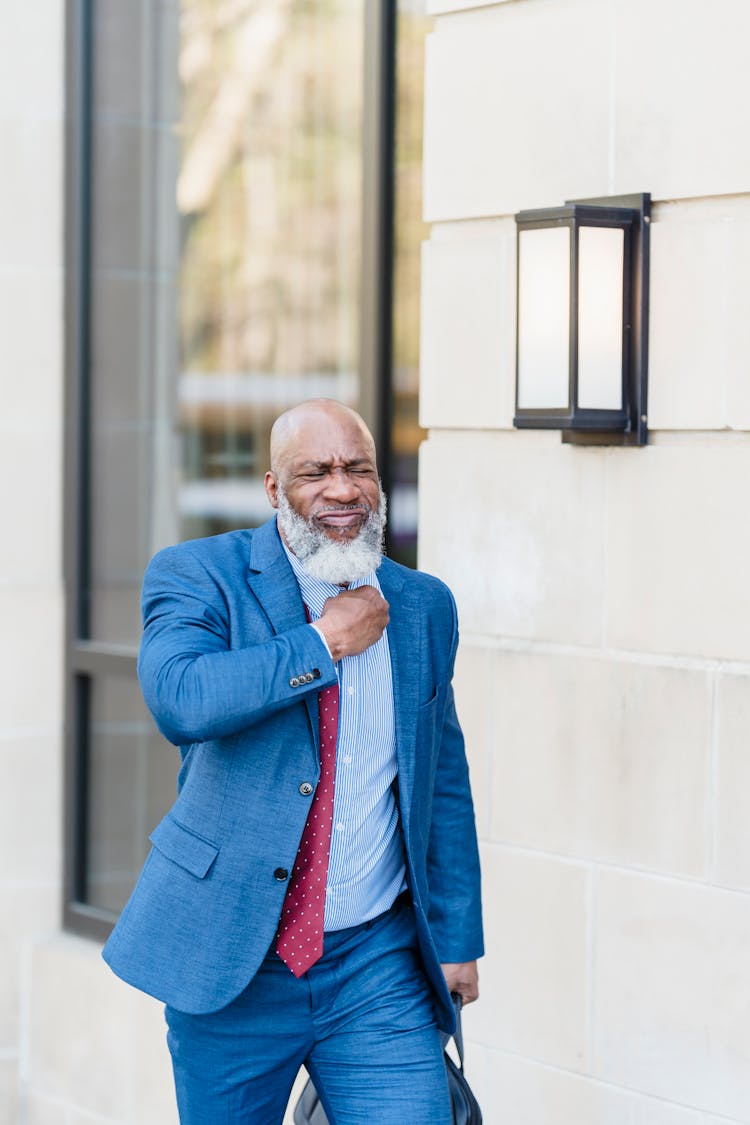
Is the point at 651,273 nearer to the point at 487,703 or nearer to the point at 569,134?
the point at 569,134

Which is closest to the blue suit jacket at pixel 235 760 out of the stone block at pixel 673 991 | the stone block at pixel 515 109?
the stone block at pixel 673 991

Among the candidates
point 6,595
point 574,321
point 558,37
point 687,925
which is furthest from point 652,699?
point 6,595

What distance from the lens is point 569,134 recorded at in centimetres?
400

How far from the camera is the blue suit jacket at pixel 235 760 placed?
2.90 meters

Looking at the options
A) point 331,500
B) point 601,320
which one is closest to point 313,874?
point 331,500

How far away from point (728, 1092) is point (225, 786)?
55.5 inches

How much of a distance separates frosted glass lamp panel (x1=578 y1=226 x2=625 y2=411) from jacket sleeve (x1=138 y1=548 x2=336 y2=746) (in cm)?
113

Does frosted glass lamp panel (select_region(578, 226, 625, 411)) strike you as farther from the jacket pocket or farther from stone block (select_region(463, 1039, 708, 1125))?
stone block (select_region(463, 1039, 708, 1125))

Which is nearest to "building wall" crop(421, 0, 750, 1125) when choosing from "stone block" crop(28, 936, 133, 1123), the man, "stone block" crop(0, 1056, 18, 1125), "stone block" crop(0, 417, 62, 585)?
the man

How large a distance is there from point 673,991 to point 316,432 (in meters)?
1.59

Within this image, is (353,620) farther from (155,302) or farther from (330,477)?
(155,302)

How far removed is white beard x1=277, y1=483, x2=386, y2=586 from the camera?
3.01m

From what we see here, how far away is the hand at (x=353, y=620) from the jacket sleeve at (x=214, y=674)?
0.13ft

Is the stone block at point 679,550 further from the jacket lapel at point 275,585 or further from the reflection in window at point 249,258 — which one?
the reflection in window at point 249,258
